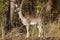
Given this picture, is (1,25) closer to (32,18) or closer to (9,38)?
(9,38)

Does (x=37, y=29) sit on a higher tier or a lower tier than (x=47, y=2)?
lower

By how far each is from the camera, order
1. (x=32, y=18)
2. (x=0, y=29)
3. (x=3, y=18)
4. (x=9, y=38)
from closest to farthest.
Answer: (x=9, y=38) < (x=0, y=29) < (x=3, y=18) < (x=32, y=18)

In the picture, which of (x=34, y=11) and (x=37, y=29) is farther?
(x=34, y=11)

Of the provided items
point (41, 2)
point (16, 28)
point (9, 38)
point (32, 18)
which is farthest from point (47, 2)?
point (9, 38)

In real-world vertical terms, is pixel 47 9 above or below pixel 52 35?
above

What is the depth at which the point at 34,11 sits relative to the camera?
866 centimetres

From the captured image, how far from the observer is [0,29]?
6863mm

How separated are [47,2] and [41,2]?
0.89ft

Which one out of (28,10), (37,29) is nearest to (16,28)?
(37,29)

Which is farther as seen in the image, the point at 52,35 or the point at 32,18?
the point at 32,18

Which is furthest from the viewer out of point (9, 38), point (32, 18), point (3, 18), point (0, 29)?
point (32, 18)

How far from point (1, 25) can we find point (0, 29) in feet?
0.70

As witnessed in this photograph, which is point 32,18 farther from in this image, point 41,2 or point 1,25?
point 1,25

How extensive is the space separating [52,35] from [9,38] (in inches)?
49.2
